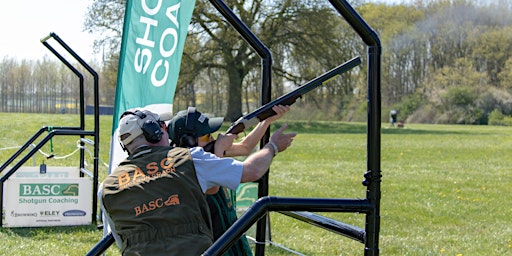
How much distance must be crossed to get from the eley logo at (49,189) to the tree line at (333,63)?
25.2 metres

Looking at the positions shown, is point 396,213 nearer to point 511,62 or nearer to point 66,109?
point 66,109

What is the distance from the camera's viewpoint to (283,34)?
37438 millimetres

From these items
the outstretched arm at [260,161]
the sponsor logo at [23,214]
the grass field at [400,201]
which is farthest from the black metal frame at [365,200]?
the sponsor logo at [23,214]

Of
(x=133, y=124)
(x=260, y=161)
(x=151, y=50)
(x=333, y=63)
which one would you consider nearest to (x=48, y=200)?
(x=151, y=50)

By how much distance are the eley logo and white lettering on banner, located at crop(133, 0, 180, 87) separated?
3.94 meters

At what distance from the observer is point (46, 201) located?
7945mm

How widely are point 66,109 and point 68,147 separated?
95.0 ft

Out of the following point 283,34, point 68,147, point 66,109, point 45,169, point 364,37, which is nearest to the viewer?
point 364,37

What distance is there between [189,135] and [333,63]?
34.3 metres

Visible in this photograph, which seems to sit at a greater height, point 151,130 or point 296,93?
point 296,93

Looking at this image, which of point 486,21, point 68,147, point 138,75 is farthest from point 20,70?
point 138,75

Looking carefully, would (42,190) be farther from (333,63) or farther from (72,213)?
(333,63)

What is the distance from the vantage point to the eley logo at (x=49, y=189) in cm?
788

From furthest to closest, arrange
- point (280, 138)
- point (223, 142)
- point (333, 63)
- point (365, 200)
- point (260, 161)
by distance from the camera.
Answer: point (333, 63) < point (223, 142) < point (280, 138) < point (260, 161) < point (365, 200)
